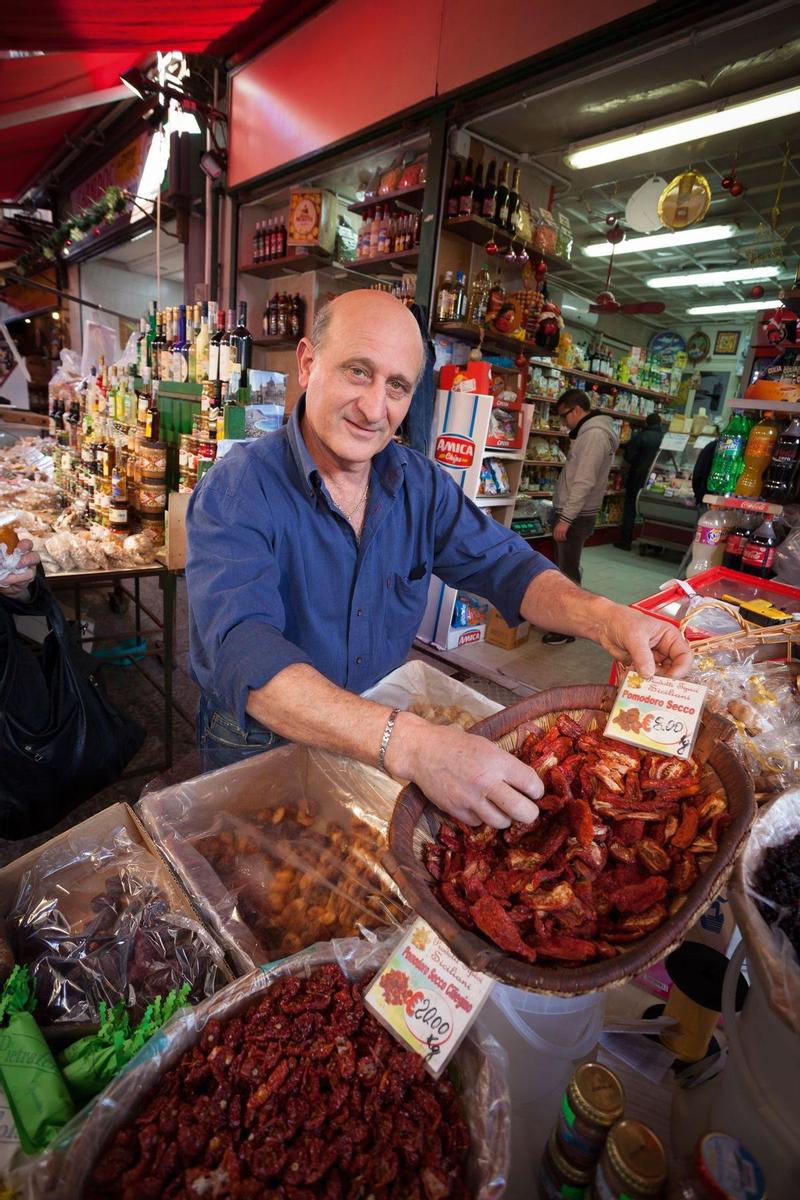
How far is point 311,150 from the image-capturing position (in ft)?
14.5

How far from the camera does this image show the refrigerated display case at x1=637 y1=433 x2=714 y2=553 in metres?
9.01

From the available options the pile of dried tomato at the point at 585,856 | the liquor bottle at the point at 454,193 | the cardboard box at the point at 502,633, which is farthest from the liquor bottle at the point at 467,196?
the pile of dried tomato at the point at 585,856

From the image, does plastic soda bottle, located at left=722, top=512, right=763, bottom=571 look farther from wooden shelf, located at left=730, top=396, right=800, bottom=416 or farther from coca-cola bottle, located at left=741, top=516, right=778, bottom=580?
wooden shelf, located at left=730, top=396, right=800, bottom=416

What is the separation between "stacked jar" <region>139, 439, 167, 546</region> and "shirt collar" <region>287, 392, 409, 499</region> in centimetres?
173

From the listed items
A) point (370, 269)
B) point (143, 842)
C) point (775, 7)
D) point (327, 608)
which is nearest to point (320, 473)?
point (327, 608)

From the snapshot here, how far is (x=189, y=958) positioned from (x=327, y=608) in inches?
34.5

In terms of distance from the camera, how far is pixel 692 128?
398 centimetres

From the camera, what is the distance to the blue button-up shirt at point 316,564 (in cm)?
122

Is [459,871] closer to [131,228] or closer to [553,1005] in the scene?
[553,1005]

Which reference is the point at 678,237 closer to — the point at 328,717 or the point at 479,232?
the point at 479,232

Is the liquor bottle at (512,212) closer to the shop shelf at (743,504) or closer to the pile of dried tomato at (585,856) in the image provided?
the shop shelf at (743,504)

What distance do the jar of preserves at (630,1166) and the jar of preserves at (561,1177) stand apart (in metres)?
0.06

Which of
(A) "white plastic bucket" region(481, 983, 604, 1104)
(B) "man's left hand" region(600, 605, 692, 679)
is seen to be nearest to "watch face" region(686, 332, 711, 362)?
(B) "man's left hand" region(600, 605, 692, 679)

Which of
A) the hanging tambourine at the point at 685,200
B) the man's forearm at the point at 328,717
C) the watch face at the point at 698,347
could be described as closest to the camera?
the man's forearm at the point at 328,717
